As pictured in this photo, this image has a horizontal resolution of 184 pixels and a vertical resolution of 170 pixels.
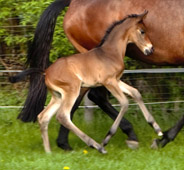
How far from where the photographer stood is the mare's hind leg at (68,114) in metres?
5.41

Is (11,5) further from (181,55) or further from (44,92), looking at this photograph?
(181,55)

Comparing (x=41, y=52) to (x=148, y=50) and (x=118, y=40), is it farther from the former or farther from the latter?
(x=148, y=50)

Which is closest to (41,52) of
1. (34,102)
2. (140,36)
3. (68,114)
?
(34,102)

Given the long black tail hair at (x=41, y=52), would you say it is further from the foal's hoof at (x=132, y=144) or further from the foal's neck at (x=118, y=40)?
the foal's hoof at (x=132, y=144)

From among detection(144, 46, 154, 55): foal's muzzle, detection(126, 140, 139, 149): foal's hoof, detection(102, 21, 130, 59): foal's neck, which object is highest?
detection(102, 21, 130, 59): foal's neck

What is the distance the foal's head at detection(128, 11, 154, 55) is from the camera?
5.70 metres

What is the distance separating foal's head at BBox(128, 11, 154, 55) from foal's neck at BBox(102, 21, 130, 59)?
7cm

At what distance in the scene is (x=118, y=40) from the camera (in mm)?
5684

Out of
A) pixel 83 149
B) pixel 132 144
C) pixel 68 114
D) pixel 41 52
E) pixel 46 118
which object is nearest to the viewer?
pixel 68 114

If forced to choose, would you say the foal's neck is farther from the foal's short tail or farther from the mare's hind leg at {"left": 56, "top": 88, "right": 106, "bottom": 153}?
the foal's short tail

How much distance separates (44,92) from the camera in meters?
6.21

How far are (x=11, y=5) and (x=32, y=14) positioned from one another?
673 millimetres

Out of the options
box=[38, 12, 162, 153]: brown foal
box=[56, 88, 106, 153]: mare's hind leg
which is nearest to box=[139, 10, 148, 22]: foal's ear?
box=[38, 12, 162, 153]: brown foal

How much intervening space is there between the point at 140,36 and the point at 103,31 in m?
0.60
